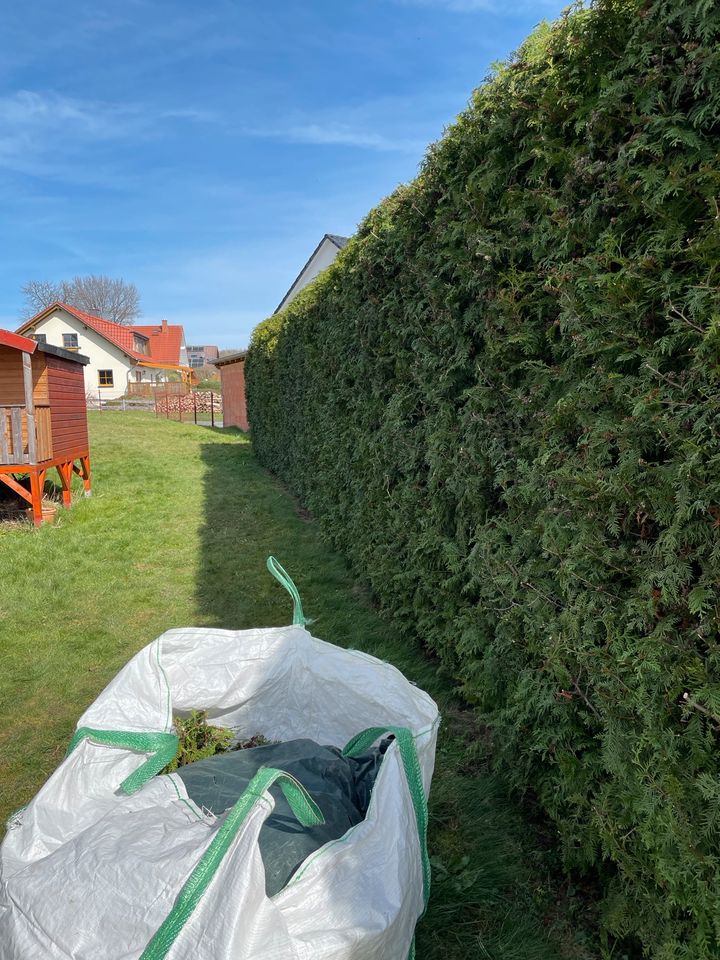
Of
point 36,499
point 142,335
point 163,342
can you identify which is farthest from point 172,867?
point 163,342

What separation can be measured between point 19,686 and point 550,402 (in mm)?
3755

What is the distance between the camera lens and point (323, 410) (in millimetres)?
6578

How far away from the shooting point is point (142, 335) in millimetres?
48906

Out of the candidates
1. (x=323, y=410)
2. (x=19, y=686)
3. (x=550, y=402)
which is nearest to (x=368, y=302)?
(x=323, y=410)

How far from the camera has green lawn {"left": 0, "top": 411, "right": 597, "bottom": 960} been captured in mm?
2131

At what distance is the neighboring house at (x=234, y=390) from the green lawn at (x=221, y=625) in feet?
39.3

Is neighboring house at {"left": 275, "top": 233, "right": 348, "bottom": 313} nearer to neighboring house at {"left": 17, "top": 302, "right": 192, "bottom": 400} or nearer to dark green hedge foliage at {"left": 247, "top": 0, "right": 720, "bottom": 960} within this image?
neighboring house at {"left": 17, "top": 302, "right": 192, "bottom": 400}

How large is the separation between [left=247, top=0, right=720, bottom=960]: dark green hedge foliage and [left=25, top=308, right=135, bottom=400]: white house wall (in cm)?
3890

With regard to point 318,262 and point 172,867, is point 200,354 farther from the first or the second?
point 172,867

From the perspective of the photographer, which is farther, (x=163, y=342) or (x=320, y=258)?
(x=163, y=342)

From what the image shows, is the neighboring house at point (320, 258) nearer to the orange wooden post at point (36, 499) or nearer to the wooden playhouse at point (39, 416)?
the wooden playhouse at point (39, 416)

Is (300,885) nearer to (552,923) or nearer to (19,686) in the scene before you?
(552,923)

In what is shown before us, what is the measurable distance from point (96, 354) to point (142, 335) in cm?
1064

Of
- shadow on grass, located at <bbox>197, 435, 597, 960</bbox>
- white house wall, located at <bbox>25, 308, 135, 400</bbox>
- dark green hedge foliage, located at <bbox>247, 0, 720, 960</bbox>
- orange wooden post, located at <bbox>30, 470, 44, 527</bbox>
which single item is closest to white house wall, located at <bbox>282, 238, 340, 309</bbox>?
white house wall, located at <bbox>25, 308, 135, 400</bbox>
